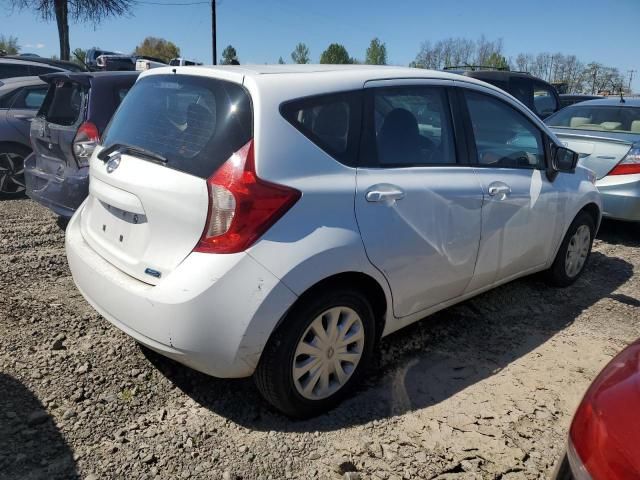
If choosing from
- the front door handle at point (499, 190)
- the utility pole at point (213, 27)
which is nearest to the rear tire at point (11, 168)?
the front door handle at point (499, 190)

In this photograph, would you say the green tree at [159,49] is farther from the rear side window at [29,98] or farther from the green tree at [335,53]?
the rear side window at [29,98]

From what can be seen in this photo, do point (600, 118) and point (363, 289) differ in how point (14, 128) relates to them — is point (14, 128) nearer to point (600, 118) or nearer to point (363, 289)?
point (363, 289)

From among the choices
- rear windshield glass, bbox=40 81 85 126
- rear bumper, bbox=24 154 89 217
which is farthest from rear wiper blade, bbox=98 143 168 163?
rear windshield glass, bbox=40 81 85 126

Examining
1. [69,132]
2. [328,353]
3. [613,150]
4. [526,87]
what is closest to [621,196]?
[613,150]

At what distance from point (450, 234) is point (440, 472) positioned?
50.1 inches

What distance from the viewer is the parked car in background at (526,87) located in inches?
362

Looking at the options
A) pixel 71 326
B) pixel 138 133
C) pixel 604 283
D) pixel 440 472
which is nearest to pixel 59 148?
pixel 71 326

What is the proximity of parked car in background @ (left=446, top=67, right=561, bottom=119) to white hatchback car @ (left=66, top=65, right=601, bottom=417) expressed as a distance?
6362mm

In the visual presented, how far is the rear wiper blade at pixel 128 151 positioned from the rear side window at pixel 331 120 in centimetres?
65

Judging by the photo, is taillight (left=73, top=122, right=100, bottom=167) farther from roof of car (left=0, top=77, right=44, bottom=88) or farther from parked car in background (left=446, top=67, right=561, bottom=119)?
parked car in background (left=446, top=67, right=561, bottom=119)

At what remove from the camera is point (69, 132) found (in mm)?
4895

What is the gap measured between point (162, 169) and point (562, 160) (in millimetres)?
2949

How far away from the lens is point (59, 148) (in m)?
→ 4.99

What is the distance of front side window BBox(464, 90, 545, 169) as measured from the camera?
3418 millimetres
